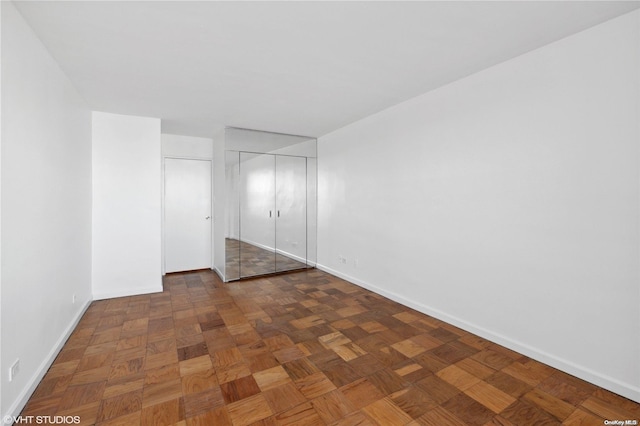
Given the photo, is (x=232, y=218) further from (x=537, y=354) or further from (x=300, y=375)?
(x=537, y=354)

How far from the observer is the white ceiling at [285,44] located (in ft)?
6.30

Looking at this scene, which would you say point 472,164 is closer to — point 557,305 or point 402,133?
point 402,133

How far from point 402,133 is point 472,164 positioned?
110cm

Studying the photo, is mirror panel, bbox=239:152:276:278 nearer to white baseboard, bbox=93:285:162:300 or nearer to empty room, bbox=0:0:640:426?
empty room, bbox=0:0:640:426

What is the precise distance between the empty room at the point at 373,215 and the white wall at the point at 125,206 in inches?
1.1

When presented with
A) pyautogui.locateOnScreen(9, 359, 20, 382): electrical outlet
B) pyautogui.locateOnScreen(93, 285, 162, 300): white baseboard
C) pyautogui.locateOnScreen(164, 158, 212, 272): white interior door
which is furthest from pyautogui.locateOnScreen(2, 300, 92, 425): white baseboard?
pyautogui.locateOnScreen(164, 158, 212, 272): white interior door

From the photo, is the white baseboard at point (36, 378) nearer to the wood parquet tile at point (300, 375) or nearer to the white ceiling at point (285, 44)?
the wood parquet tile at point (300, 375)

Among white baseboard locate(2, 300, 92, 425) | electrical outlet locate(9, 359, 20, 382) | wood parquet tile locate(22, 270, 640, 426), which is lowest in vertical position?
wood parquet tile locate(22, 270, 640, 426)

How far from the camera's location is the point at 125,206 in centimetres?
419

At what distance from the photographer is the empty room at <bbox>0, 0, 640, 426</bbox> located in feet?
6.32

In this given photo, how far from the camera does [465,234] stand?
9.98ft

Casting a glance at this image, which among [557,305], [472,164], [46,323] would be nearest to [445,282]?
[557,305]

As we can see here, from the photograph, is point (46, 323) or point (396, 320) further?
point (396, 320)

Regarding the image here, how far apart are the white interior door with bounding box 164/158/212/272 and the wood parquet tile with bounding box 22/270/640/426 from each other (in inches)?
76.3
